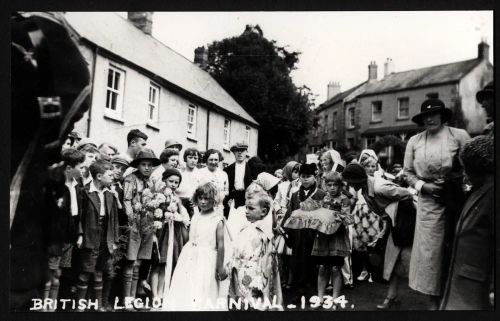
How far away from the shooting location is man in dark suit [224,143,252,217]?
5.35 metres

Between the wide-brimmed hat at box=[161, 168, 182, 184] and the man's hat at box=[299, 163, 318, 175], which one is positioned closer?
the wide-brimmed hat at box=[161, 168, 182, 184]

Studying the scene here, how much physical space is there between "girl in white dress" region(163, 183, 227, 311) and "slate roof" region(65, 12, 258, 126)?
150cm

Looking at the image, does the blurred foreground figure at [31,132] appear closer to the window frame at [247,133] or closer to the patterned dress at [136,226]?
the patterned dress at [136,226]

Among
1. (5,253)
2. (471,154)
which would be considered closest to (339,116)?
(471,154)

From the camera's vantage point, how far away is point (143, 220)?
4852 millimetres

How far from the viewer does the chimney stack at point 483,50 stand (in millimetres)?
5125

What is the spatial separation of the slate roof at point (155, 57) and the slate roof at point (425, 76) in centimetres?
174

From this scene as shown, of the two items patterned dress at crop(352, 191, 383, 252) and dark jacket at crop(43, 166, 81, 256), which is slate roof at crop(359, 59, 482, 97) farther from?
dark jacket at crop(43, 166, 81, 256)

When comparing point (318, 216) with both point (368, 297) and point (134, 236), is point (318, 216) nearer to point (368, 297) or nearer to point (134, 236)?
point (368, 297)

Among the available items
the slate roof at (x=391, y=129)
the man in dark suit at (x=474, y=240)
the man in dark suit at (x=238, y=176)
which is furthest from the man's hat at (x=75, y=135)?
the man in dark suit at (x=474, y=240)

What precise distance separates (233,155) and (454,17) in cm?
305

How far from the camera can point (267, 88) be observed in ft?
19.0

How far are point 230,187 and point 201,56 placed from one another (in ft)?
5.71

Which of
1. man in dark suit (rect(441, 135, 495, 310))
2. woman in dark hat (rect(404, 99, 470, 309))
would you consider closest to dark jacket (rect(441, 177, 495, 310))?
man in dark suit (rect(441, 135, 495, 310))
